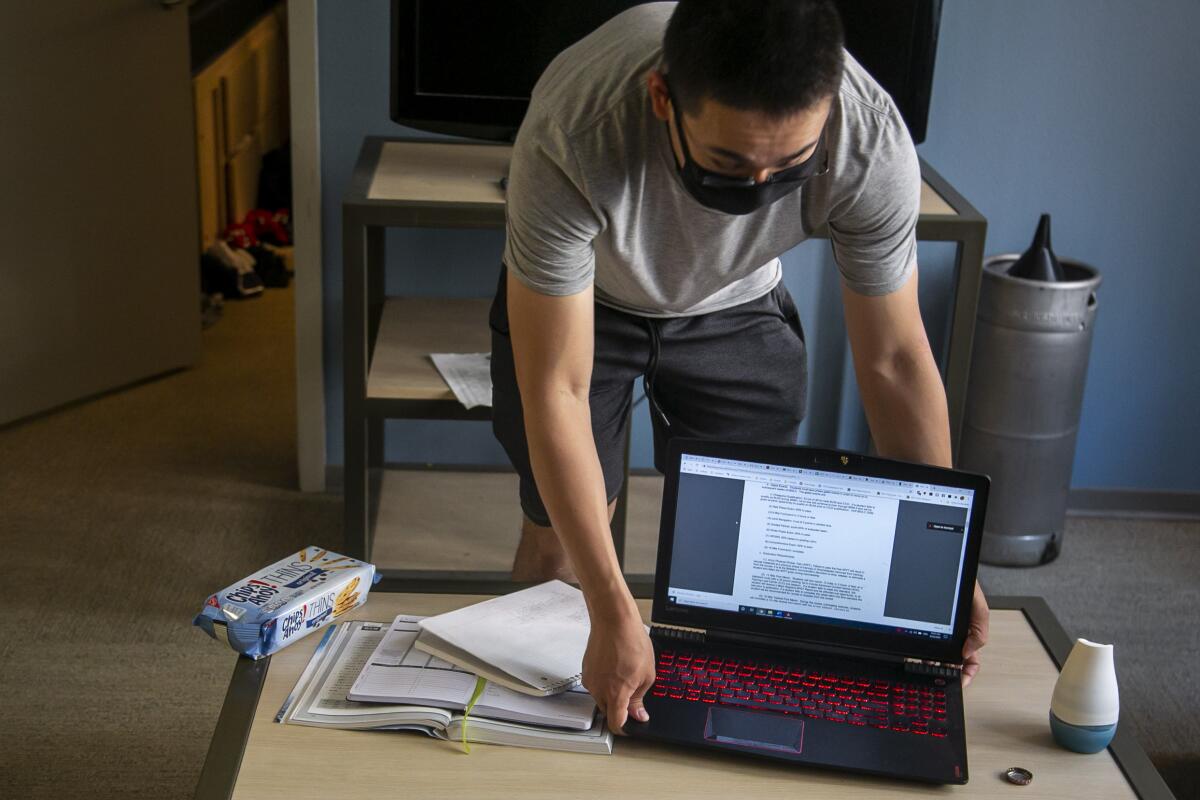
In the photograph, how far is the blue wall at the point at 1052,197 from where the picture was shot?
2496 millimetres

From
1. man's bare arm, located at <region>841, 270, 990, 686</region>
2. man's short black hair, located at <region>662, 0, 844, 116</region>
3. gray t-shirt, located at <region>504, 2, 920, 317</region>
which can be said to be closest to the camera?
man's short black hair, located at <region>662, 0, 844, 116</region>

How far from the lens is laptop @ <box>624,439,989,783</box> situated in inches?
48.6

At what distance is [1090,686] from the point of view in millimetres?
1179

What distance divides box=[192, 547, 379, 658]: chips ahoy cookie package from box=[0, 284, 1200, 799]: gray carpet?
63cm

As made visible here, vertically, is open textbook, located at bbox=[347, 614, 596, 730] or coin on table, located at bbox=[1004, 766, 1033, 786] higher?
open textbook, located at bbox=[347, 614, 596, 730]

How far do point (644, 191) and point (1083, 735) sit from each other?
0.67m

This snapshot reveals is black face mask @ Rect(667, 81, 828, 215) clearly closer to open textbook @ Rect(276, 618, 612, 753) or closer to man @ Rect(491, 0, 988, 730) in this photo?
man @ Rect(491, 0, 988, 730)

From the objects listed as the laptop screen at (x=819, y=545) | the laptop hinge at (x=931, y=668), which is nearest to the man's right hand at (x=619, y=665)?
the laptop screen at (x=819, y=545)

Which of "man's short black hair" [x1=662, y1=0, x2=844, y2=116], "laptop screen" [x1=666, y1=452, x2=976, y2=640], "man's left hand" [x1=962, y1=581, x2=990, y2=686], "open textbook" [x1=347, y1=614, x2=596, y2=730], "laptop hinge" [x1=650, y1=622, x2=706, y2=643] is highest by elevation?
"man's short black hair" [x1=662, y1=0, x2=844, y2=116]

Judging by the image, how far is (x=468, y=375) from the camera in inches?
86.7

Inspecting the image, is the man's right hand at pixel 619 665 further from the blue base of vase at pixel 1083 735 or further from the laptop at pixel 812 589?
the blue base of vase at pixel 1083 735

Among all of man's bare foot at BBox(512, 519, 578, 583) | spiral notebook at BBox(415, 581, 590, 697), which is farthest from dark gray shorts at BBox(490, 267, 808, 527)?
spiral notebook at BBox(415, 581, 590, 697)

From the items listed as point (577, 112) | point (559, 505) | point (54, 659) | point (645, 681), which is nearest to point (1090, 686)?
point (645, 681)

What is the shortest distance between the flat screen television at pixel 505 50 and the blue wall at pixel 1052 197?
0.31 metres
